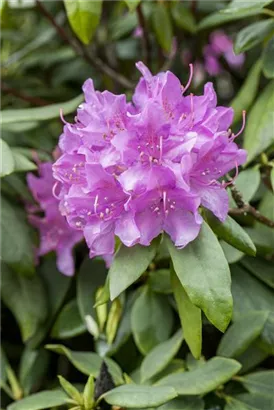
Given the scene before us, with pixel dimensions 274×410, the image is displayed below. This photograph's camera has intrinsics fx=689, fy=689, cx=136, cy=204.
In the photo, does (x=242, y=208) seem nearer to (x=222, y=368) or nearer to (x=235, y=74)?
(x=222, y=368)

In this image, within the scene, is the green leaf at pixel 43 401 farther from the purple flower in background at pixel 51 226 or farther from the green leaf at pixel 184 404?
the purple flower in background at pixel 51 226

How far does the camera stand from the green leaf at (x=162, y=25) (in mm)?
1450

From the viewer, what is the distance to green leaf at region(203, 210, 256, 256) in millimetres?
965

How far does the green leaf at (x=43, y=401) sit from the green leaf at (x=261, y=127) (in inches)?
19.2

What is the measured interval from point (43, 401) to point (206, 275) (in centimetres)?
34

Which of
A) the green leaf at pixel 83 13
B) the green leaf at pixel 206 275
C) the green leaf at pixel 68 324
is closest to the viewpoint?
the green leaf at pixel 206 275

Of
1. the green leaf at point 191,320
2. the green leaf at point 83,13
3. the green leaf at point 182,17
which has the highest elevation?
the green leaf at point 83,13

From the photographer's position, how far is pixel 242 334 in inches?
42.3

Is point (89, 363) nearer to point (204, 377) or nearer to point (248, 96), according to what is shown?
point (204, 377)

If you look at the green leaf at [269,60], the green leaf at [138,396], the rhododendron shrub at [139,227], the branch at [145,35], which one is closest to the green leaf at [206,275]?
the rhododendron shrub at [139,227]

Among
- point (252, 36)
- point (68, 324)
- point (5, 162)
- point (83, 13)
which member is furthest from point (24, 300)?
point (252, 36)

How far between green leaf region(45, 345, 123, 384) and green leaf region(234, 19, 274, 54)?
22.8 inches

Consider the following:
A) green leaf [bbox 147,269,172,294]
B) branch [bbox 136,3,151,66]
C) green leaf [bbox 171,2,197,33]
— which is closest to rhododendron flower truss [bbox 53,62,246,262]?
green leaf [bbox 147,269,172,294]

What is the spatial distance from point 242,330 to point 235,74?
2.77 feet
